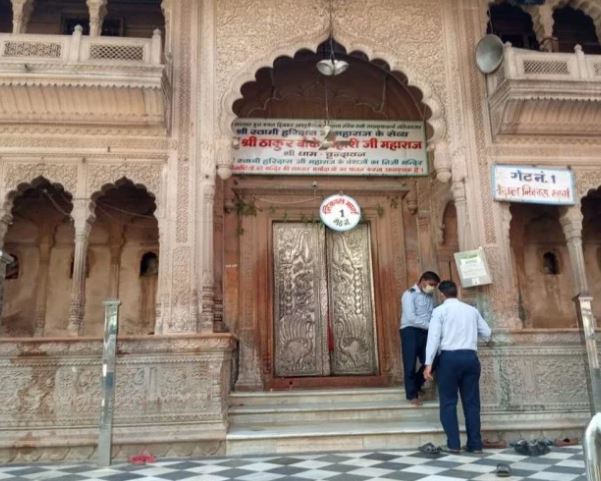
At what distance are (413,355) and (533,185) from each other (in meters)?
2.62

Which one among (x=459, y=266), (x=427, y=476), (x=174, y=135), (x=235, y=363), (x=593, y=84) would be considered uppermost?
(x=593, y=84)

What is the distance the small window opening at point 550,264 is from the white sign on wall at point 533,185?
7.05 feet

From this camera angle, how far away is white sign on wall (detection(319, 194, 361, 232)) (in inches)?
307

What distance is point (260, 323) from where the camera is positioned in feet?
27.2

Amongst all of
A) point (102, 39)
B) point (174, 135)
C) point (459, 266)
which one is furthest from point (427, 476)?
point (102, 39)

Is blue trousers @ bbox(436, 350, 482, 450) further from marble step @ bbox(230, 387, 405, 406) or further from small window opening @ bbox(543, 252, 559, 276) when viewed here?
small window opening @ bbox(543, 252, 559, 276)

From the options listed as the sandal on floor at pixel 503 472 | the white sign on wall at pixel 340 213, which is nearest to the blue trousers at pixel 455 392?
the sandal on floor at pixel 503 472

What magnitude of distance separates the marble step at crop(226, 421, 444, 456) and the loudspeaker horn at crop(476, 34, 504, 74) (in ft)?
14.8

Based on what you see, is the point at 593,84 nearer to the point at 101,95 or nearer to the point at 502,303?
the point at 502,303

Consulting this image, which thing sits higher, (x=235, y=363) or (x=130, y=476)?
(x=235, y=363)

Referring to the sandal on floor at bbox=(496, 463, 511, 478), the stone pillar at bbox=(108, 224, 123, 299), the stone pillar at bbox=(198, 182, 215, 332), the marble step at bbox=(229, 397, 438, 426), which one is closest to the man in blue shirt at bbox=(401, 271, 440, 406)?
the marble step at bbox=(229, 397, 438, 426)

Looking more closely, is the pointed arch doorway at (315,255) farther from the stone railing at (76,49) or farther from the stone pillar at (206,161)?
the stone railing at (76,49)

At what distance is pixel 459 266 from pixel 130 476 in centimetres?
426

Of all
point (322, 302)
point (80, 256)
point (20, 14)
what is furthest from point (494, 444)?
point (20, 14)
